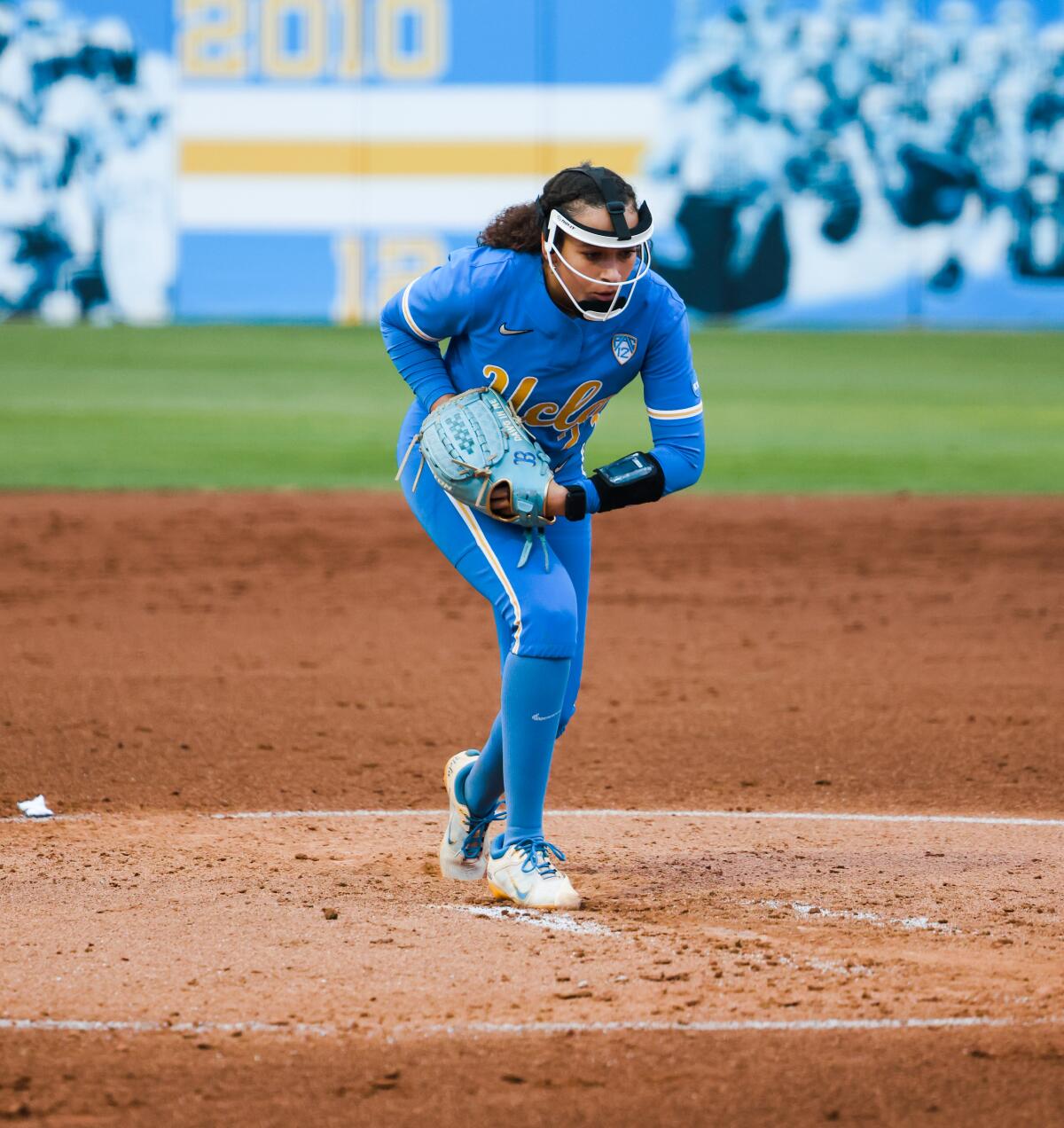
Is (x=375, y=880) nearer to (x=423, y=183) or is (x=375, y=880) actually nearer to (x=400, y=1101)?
(x=400, y=1101)

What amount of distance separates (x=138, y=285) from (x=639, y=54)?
963 cm

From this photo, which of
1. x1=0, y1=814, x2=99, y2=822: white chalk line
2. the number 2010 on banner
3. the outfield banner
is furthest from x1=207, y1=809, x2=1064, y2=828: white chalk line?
the number 2010 on banner

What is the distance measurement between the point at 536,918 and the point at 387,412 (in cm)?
1486

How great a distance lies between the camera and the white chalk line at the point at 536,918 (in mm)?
4387

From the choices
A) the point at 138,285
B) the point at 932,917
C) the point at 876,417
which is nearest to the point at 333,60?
the point at 138,285

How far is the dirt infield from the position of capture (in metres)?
3.49

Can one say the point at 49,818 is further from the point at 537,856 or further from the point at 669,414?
the point at 669,414

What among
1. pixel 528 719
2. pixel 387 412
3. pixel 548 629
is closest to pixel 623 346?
pixel 548 629

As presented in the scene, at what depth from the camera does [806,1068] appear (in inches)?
138

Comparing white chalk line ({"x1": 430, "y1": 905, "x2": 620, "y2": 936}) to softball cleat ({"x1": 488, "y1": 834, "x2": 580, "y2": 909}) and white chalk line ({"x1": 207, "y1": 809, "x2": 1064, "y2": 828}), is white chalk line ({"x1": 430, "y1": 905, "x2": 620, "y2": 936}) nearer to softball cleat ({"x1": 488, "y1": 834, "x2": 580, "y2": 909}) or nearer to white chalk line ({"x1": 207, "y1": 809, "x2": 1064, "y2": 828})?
softball cleat ({"x1": 488, "y1": 834, "x2": 580, "y2": 909})

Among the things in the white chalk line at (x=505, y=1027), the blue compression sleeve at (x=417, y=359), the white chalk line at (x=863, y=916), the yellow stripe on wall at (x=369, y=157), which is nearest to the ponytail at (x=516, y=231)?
the blue compression sleeve at (x=417, y=359)

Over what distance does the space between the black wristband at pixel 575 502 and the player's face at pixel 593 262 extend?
468 millimetres

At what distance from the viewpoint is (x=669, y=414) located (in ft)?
15.2

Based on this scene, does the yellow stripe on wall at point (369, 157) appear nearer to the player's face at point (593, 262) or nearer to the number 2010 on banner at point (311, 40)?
the number 2010 on banner at point (311, 40)
